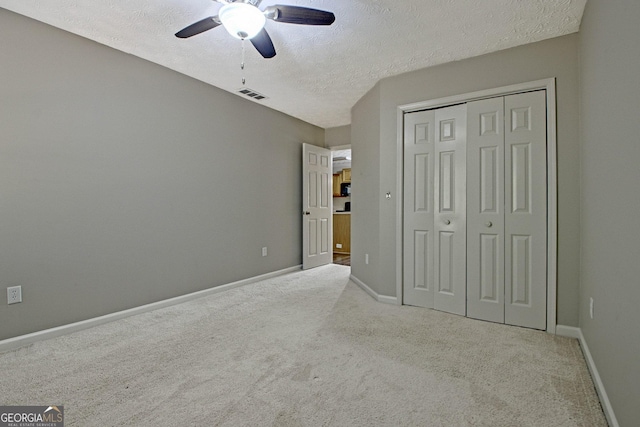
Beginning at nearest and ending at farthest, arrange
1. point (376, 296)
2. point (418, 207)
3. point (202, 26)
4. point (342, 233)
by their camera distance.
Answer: point (202, 26), point (418, 207), point (376, 296), point (342, 233)

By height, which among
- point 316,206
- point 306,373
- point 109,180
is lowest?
point 306,373

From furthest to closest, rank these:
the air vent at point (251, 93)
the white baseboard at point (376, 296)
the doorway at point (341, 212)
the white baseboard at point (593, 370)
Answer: the doorway at point (341, 212)
the air vent at point (251, 93)
the white baseboard at point (376, 296)
the white baseboard at point (593, 370)

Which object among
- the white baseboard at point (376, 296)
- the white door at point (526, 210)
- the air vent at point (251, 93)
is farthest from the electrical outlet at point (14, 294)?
the white door at point (526, 210)

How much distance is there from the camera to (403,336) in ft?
8.08

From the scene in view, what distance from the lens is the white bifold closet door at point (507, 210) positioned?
8.54 feet

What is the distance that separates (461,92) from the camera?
292cm

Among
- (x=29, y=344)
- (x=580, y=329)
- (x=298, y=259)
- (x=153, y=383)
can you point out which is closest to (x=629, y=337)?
(x=580, y=329)

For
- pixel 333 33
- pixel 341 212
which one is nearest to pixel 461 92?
pixel 333 33

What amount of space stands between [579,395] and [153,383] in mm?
2431

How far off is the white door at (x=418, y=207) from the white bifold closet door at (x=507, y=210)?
1.22ft

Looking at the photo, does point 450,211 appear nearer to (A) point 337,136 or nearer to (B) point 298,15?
(B) point 298,15

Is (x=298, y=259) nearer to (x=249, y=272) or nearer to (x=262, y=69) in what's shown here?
(x=249, y=272)

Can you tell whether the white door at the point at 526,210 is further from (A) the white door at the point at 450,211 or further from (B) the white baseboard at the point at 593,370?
Answer: (A) the white door at the point at 450,211

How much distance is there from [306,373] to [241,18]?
218cm
